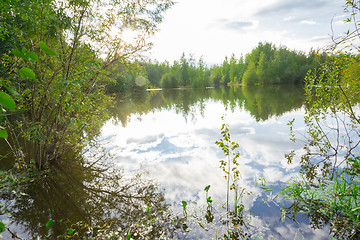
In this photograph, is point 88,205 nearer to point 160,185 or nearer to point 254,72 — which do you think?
point 160,185

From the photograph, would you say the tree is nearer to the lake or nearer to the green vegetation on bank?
the lake

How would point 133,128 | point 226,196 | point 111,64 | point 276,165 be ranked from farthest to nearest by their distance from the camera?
point 133,128, point 111,64, point 276,165, point 226,196

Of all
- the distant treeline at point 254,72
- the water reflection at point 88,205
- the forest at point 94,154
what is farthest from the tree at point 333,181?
the distant treeline at point 254,72

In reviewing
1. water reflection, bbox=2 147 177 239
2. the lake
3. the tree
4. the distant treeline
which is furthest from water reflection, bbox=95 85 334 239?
the distant treeline

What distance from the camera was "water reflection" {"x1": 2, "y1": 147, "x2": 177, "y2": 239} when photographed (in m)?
4.20

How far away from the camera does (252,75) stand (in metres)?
77.8

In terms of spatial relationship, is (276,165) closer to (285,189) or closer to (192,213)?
(285,189)

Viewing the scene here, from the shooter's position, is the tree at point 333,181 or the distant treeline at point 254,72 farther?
the distant treeline at point 254,72

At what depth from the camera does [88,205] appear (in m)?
5.14

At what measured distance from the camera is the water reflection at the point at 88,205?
13.8 feet

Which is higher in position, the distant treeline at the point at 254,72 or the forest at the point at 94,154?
the distant treeline at the point at 254,72

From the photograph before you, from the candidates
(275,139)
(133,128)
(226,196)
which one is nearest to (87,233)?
(226,196)

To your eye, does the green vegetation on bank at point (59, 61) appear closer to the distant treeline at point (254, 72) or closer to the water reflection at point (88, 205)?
the water reflection at point (88, 205)

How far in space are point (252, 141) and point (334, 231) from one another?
21.0ft
